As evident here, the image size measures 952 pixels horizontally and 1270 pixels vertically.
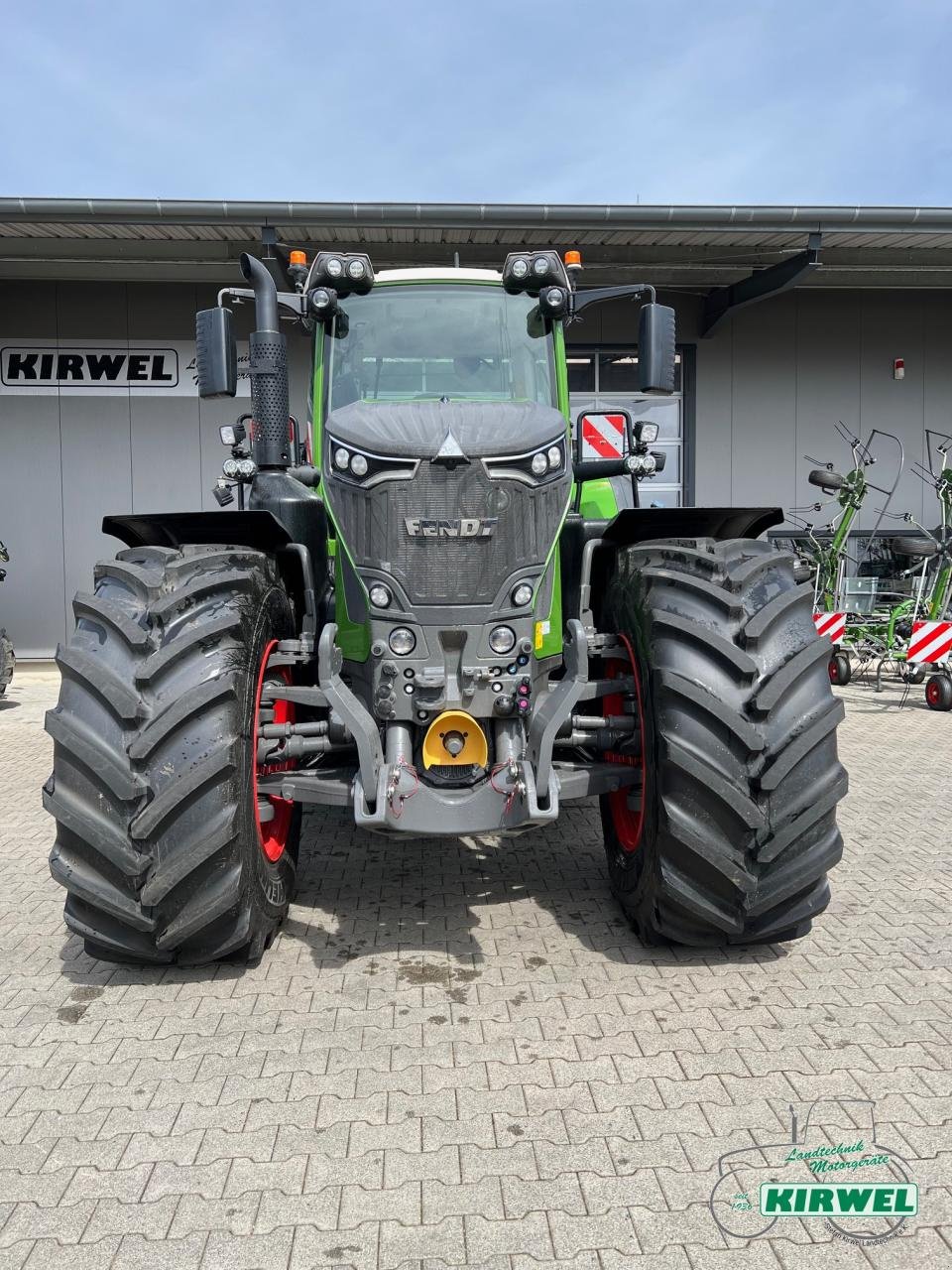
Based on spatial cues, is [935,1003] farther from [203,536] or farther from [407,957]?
[203,536]

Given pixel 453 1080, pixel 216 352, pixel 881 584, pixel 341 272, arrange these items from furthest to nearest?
pixel 881 584
pixel 216 352
pixel 341 272
pixel 453 1080

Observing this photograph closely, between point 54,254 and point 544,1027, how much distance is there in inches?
422

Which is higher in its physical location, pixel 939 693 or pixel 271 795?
pixel 271 795

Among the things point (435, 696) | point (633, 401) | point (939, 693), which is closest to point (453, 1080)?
point (435, 696)

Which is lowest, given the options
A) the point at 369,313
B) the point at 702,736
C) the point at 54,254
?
the point at 702,736

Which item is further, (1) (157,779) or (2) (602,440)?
(2) (602,440)

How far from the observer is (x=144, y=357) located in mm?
11773

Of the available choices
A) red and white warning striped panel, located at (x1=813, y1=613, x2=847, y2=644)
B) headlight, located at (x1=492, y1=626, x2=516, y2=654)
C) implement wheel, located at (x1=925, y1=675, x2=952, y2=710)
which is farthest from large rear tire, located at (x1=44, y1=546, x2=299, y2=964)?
red and white warning striped panel, located at (x1=813, y1=613, x2=847, y2=644)

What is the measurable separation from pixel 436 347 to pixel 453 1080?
2.74 m

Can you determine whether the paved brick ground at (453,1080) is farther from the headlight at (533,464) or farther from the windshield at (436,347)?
the windshield at (436,347)

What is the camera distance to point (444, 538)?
311 cm

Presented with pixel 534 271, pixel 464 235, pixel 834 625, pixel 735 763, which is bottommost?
pixel 834 625

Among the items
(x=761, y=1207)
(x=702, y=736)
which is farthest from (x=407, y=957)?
(x=761, y=1207)

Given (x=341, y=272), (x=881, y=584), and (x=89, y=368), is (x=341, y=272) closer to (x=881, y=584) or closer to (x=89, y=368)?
(x=89, y=368)
